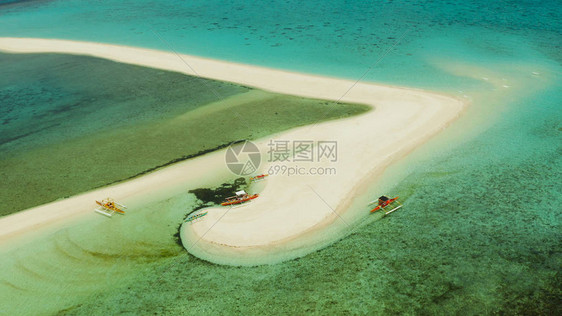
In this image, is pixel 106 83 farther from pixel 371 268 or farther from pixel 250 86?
pixel 371 268

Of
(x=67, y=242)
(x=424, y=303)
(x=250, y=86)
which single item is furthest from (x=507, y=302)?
(x=250, y=86)

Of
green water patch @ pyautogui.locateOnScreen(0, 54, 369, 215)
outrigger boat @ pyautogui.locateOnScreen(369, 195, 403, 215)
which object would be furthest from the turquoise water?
green water patch @ pyautogui.locateOnScreen(0, 54, 369, 215)

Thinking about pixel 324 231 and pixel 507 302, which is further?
pixel 324 231

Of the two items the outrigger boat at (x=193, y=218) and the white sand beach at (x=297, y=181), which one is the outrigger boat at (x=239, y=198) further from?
the outrigger boat at (x=193, y=218)

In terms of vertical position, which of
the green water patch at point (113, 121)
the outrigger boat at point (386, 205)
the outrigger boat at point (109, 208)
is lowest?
the outrigger boat at point (386, 205)

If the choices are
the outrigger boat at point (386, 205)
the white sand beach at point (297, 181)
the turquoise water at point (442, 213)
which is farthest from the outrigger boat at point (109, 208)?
the outrigger boat at point (386, 205)

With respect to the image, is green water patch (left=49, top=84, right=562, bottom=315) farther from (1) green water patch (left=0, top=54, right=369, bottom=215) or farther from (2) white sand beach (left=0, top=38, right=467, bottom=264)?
(1) green water patch (left=0, top=54, right=369, bottom=215)

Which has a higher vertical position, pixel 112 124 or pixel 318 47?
pixel 318 47
